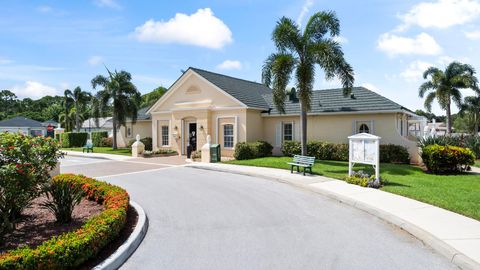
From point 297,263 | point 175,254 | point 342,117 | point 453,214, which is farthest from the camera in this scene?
point 342,117

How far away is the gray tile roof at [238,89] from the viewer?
22.6 metres

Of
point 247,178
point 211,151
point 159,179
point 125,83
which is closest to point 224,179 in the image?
point 247,178

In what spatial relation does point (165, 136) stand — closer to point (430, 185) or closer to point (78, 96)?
point (430, 185)

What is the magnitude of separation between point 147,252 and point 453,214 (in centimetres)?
680

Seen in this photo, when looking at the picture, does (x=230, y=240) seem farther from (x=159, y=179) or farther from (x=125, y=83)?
(x=125, y=83)

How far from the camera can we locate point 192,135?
2431 centimetres

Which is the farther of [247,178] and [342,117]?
[342,117]

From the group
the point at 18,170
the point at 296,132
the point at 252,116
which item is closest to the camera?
the point at 18,170

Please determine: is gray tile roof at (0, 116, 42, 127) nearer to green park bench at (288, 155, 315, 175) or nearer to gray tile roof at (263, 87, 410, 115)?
gray tile roof at (263, 87, 410, 115)

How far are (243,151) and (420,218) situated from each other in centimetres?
1349

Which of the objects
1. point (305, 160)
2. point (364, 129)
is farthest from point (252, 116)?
point (305, 160)

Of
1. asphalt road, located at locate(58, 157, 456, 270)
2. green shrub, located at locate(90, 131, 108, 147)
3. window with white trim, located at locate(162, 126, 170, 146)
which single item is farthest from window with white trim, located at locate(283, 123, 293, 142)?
green shrub, located at locate(90, 131, 108, 147)

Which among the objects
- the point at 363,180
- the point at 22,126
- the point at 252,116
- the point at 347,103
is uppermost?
the point at 347,103

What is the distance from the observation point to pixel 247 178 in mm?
13898
